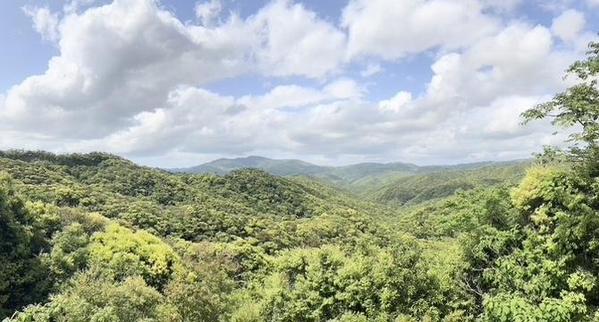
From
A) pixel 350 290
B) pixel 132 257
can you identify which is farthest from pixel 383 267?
pixel 132 257

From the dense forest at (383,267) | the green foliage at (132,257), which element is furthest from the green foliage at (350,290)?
the green foliage at (132,257)

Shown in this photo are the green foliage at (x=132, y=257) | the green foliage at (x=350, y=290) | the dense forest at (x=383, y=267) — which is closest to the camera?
the dense forest at (x=383, y=267)

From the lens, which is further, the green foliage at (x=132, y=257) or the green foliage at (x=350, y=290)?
the green foliage at (x=132, y=257)

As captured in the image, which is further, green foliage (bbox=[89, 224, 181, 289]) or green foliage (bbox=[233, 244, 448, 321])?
green foliage (bbox=[89, 224, 181, 289])

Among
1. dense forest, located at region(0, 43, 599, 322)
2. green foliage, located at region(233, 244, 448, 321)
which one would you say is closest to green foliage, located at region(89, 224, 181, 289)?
dense forest, located at region(0, 43, 599, 322)

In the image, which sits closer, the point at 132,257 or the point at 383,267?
the point at 383,267

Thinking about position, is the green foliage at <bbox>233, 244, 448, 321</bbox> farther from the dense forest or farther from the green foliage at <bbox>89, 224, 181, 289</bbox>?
the green foliage at <bbox>89, 224, 181, 289</bbox>

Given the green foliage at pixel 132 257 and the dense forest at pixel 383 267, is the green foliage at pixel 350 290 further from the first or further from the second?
the green foliage at pixel 132 257

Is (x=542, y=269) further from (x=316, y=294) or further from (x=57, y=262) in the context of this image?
(x=57, y=262)

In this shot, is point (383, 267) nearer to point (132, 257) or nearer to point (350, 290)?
point (350, 290)

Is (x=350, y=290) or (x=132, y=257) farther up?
(x=132, y=257)

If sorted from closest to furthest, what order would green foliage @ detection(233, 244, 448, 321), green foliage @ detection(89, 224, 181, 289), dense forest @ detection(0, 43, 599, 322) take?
1. dense forest @ detection(0, 43, 599, 322)
2. green foliage @ detection(233, 244, 448, 321)
3. green foliage @ detection(89, 224, 181, 289)
